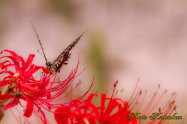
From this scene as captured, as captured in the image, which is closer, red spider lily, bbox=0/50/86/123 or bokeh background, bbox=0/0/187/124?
red spider lily, bbox=0/50/86/123

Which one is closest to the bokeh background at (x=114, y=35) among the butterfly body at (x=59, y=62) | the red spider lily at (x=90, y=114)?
the butterfly body at (x=59, y=62)

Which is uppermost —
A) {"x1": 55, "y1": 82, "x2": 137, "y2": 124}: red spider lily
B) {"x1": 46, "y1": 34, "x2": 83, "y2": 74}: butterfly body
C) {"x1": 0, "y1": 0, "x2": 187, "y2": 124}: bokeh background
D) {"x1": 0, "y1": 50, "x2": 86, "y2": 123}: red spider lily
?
{"x1": 0, "y1": 0, "x2": 187, "y2": 124}: bokeh background

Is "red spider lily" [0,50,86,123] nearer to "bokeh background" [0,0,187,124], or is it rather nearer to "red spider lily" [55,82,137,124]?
"red spider lily" [55,82,137,124]

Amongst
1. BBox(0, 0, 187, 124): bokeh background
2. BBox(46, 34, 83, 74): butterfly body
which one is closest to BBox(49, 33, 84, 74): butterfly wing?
BBox(46, 34, 83, 74): butterfly body

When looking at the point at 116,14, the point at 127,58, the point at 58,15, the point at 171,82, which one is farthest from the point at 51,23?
the point at 171,82

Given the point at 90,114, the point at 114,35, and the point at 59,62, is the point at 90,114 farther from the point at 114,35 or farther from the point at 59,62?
the point at 114,35

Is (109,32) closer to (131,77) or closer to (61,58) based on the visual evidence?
(131,77)

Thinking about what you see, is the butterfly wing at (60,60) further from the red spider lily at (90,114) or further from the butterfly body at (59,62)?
the red spider lily at (90,114)
